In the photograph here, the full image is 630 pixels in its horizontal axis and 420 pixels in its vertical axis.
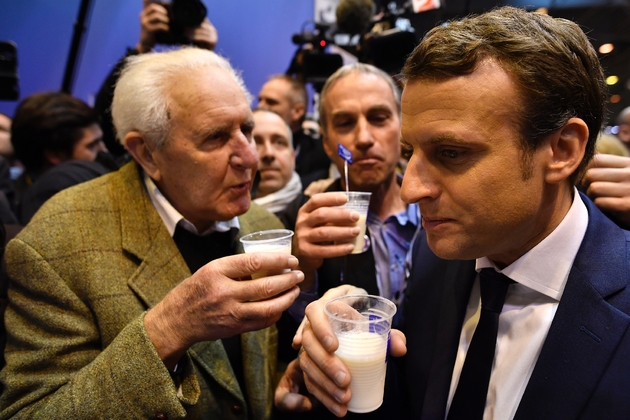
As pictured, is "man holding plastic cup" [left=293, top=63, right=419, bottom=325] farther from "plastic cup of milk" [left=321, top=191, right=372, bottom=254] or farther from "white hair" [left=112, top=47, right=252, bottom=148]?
"white hair" [left=112, top=47, right=252, bottom=148]

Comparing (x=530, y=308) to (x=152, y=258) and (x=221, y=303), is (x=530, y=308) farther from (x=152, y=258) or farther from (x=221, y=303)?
(x=152, y=258)

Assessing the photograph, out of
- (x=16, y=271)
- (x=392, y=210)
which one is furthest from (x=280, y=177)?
(x=16, y=271)

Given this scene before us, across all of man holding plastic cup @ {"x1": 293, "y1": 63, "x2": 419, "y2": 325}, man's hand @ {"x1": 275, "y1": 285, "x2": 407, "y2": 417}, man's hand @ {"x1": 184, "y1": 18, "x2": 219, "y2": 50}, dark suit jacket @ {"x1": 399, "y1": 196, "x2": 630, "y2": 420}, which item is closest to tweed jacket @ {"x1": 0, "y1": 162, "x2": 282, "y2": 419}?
man's hand @ {"x1": 275, "y1": 285, "x2": 407, "y2": 417}

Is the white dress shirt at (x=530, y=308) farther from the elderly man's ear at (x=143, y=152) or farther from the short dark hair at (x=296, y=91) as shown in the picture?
the short dark hair at (x=296, y=91)

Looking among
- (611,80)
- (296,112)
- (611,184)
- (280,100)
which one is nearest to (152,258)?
(611,184)

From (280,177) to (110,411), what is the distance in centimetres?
257

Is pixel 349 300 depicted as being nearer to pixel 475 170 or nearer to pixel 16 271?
pixel 475 170

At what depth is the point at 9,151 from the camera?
13.9 ft

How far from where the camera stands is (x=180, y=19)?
2.87 meters

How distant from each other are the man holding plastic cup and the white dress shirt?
2.58 feet

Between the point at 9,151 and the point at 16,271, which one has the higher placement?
the point at 16,271

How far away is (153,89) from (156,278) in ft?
2.88

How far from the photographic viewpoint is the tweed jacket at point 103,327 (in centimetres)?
132

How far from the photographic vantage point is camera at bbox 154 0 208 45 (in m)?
2.87
